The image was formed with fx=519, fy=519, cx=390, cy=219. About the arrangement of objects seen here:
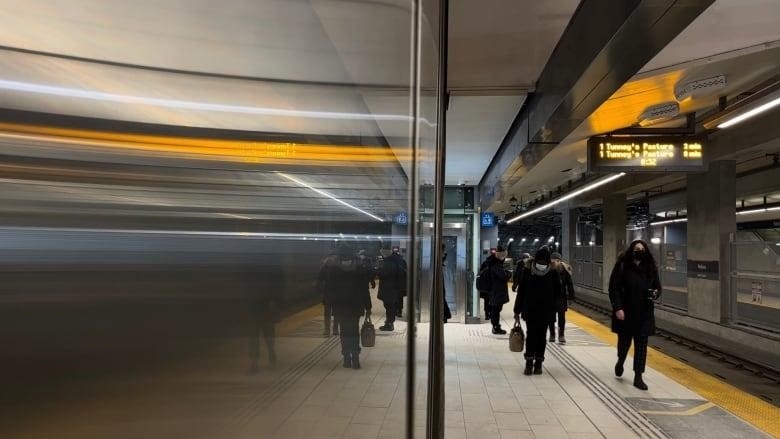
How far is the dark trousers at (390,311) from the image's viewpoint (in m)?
1.40

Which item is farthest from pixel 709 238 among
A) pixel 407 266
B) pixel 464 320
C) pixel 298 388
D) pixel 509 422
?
pixel 298 388

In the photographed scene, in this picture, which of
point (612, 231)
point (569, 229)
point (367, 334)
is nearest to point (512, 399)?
point (367, 334)

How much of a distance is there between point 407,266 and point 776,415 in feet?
16.9

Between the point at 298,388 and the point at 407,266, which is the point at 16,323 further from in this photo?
the point at 407,266

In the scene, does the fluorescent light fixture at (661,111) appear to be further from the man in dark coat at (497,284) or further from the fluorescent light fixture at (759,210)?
the fluorescent light fixture at (759,210)

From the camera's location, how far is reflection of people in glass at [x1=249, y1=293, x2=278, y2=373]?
1.84ft

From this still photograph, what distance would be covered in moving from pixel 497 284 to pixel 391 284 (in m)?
7.80

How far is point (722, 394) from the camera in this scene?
5.58 m

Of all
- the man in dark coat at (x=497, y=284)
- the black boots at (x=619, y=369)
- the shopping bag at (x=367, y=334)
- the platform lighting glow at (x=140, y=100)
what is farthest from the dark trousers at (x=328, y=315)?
the man in dark coat at (x=497, y=284)

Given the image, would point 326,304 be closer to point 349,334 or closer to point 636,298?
point 349,334

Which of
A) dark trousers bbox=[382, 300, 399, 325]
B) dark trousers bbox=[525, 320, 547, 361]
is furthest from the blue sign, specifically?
dark trousers bbox=[382, 300, 399, 325]

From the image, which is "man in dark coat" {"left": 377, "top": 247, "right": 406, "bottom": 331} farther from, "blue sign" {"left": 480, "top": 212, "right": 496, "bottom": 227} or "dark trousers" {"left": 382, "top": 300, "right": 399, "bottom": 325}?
"blue sign" {"left": 480, "top": 212, "right": 496, "bottom": 227}

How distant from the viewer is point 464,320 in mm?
11086

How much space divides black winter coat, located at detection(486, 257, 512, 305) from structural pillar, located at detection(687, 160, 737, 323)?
4161 millimetres
